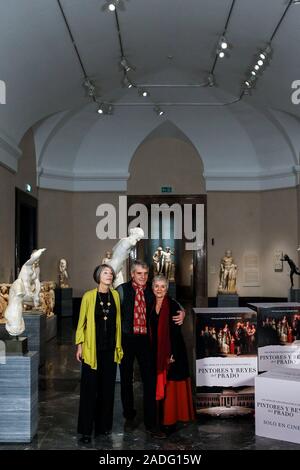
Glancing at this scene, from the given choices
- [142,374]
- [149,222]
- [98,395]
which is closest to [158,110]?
[149,222]

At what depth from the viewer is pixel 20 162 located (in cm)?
1359

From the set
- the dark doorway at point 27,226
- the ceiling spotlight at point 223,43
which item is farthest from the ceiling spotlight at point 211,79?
the dark doorway at point 27,226

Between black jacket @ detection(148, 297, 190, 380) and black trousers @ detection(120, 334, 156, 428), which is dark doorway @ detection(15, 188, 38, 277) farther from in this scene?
black jacket @ detection(148, 297, 190, 380)

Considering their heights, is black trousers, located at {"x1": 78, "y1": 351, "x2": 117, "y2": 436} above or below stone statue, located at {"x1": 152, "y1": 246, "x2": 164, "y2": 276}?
below

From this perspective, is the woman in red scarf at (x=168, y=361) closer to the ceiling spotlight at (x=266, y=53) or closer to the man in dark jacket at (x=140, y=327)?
the man in dark jacket at (x=140, y=327)

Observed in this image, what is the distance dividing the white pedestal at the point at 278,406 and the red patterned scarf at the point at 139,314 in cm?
114

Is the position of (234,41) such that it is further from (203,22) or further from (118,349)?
(118,349)

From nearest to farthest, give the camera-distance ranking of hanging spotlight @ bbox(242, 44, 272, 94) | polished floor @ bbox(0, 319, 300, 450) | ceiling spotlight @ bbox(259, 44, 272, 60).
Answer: polished floor @ bbox(0, 319, 300, 450) → ceiling spotlight @ bbox(259, 44, 272, 60) → hanging spotlight @ bbox(242, 44, 272, 94)

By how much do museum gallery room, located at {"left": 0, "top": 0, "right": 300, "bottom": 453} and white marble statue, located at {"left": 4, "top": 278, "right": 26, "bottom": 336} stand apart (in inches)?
0.8

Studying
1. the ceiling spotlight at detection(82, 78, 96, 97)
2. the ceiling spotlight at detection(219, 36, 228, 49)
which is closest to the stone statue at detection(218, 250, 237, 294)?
the ceiling spotlight at detection(82, 78, 96, 97)

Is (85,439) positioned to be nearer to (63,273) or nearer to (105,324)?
(105,324)

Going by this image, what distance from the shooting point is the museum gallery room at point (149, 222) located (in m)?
4.64

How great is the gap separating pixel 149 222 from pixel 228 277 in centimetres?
345

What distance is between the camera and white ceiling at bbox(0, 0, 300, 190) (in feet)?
32.1
